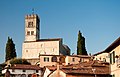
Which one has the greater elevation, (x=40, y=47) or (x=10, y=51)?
(x=40, y=47)

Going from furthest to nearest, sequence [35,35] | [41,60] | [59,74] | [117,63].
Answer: [35,35] < [41,60] < [59,74] < [117,63]

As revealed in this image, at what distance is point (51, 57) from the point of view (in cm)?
8862

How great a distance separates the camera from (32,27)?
115 metres

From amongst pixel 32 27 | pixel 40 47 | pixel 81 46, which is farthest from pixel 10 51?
pixel 81 46

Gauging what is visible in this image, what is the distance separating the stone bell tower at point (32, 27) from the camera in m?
113

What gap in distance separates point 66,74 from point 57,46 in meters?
67.1

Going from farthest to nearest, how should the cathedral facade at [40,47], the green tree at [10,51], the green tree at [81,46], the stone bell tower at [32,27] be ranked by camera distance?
the stone bell tower at [32,27], the cathedral facade at [40,47], the green tree at [10,51], the green tree at [81,46]

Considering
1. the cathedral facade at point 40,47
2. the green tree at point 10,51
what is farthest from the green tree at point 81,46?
the green tree at point 10,51

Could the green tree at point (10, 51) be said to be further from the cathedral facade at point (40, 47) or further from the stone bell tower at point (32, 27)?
the stone bell tower at point (32, 27)

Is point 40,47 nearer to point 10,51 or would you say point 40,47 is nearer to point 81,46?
point 10,51

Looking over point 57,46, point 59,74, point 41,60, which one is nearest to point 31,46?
point 57,46

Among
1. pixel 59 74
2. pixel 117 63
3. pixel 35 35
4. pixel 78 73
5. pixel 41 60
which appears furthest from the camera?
pixel 35 35

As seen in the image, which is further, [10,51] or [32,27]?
[32,27]

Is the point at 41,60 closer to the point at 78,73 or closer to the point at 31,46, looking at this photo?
the point at 31,46
